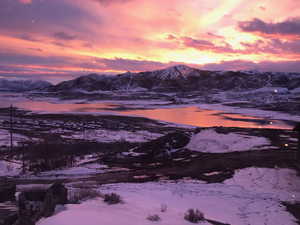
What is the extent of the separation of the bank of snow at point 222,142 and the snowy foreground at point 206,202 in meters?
6.73

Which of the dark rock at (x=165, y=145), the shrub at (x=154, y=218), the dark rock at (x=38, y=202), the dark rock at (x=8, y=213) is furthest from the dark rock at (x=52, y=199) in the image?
the dark rock at (x=165, y=145)

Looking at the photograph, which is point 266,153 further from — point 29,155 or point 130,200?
point 29,155

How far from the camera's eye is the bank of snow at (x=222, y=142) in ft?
70.2

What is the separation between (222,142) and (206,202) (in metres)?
13.8

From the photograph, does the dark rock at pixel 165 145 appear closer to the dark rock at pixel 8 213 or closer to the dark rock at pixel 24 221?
the dark rock at pixel 8 213

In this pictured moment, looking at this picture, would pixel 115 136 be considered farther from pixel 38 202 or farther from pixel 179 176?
pixel 38 202

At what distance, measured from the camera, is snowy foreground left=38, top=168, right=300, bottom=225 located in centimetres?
623

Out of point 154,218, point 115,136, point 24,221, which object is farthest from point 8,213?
point 115,136

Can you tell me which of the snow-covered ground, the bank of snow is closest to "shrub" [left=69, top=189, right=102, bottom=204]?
the bank of snow

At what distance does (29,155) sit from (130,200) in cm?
1907

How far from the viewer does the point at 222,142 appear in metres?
22.9

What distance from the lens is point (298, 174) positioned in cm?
1363

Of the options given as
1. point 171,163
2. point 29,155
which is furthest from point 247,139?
point 29,155

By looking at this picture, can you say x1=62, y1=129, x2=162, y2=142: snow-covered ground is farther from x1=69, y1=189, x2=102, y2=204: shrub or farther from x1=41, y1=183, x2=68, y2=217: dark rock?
→ x1=41, y1=183, x2=68, y2=217: dark rock
